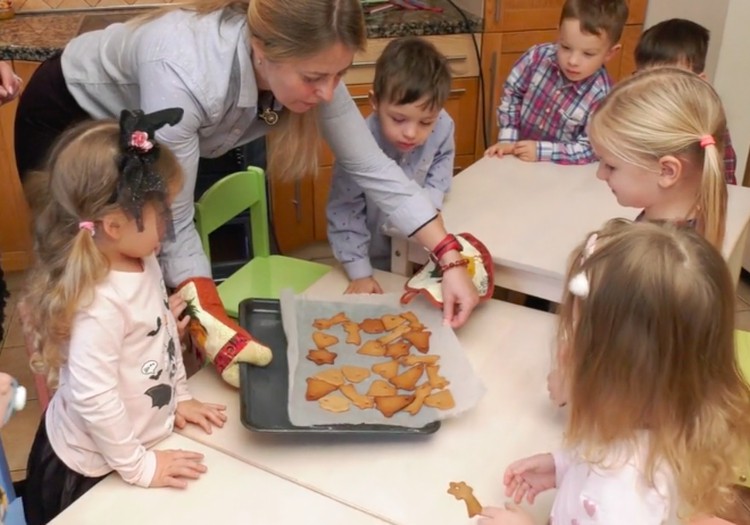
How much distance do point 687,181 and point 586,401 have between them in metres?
0.63

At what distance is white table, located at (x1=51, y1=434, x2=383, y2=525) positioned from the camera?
1028 mm

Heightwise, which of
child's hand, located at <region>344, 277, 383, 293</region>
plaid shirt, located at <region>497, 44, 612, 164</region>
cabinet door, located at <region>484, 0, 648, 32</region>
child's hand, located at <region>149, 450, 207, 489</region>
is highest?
cabinet door, located at <region>484, 0, 648, 32</region>

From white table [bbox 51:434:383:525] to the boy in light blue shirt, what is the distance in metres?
0.61

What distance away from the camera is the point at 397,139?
5.90 feet

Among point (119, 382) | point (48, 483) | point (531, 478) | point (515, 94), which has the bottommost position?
point (48, 483)

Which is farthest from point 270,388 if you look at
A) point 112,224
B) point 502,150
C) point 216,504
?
point 502,150

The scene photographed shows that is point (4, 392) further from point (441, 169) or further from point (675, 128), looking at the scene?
point (441, 169)

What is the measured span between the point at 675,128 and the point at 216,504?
96cm

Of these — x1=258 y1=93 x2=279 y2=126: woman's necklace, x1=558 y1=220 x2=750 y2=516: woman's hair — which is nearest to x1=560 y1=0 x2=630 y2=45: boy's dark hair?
x1=258 y1=93 x2=279 y2=126: woman's necklace

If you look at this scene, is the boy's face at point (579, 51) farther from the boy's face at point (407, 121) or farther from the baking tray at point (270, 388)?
the baking tray at point (270, 388)

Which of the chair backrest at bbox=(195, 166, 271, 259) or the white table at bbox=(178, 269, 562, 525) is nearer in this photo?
the white table at bbox=(178, 269, 562, 525)

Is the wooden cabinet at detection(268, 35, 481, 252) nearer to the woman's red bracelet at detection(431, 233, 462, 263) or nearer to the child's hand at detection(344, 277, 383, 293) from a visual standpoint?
the child's hand at detection(344, 277, 383, 293)

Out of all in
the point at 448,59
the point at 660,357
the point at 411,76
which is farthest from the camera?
the point at 448,59

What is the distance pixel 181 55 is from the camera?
50.9 inches
